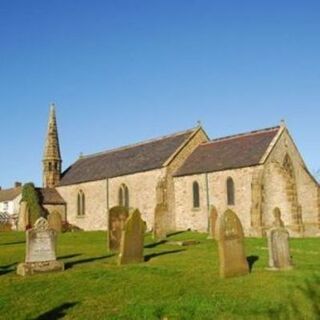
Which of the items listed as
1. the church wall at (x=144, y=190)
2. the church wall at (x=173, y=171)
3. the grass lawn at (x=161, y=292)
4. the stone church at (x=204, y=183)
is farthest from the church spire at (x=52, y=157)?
the grass lawn at (x=161, y=292)

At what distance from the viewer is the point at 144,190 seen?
1490 inches

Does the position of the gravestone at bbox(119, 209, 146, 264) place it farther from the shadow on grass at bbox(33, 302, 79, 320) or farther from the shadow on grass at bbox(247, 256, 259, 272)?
the shadow on grass at bbox(33, 302, 79, 320)

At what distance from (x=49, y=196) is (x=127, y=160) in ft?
33.9

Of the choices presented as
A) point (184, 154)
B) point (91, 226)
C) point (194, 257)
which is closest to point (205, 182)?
point (184, 154)

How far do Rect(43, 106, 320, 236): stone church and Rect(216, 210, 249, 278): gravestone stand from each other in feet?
44.7

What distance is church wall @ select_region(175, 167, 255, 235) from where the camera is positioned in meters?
31.7

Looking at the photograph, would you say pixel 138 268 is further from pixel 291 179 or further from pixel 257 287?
pixel 291 179

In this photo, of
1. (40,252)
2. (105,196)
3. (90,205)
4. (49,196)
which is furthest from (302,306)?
(49,196)

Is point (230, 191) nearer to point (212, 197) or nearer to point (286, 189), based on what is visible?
point (212, 197)

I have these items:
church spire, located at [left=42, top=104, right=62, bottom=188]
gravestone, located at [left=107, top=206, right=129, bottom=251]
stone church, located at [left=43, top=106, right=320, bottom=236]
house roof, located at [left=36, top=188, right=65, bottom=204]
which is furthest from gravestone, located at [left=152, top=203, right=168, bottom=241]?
church spire, located at [left=42, top=104, right=62, bottom=188]

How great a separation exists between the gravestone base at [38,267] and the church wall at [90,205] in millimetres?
27237

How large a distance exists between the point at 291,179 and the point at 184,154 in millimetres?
9456

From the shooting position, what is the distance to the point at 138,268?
14.3 metres

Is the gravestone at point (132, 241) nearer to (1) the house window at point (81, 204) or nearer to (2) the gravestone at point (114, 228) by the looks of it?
(2) the gravestone at point (114, 228)
